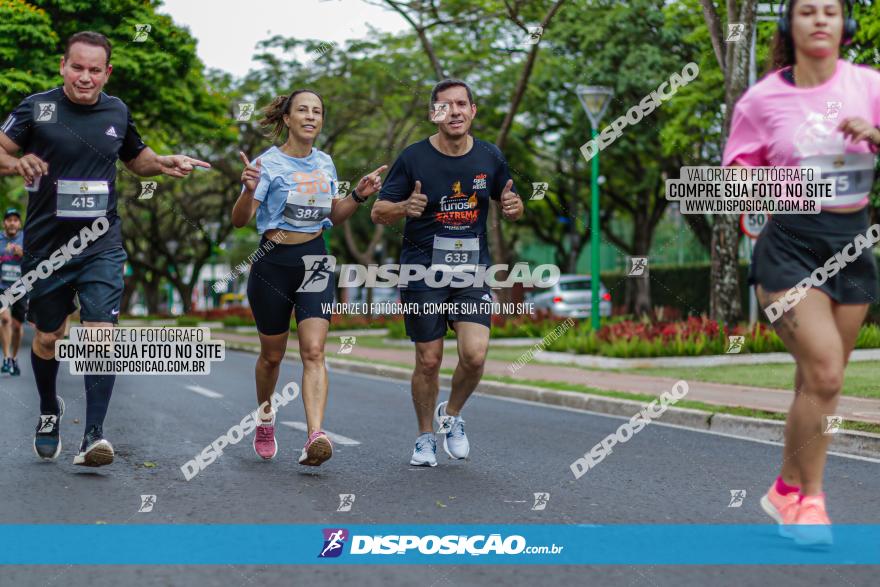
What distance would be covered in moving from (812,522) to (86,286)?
3.89 metres

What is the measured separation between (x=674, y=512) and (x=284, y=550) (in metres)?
1.94

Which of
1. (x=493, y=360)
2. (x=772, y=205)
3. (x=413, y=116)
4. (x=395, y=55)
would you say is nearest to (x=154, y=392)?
(x=493, y=360)

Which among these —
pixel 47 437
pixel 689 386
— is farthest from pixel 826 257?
pixel 689 386

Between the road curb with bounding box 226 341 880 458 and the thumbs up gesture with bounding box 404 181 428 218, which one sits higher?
the thumbs up gesture with bounding box 404 181 428 218

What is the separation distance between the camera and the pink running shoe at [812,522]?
168 inches

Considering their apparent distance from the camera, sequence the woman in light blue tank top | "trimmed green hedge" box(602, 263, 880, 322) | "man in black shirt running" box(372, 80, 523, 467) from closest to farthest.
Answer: the woman in light blue tank top
"man in black shirt running" box(372, 80, 523, 467)
"trimmed green hedge" box(602, 263, 880, 322)

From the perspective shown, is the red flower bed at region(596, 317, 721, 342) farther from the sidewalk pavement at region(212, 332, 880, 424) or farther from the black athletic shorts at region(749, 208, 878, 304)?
the black athletic shorts at region(749, 208, 878, 304)

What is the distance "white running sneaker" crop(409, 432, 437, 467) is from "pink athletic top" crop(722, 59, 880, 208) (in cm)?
307

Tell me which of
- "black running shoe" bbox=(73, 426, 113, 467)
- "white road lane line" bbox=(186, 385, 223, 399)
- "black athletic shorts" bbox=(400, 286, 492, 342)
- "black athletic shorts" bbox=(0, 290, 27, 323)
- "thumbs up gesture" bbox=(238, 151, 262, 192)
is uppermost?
"thumbs up gesture" bbox=(238, 151, 262, 192)

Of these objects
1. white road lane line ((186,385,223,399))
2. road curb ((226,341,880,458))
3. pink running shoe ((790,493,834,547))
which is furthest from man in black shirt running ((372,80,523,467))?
white road lane line ((186,385,223,399))

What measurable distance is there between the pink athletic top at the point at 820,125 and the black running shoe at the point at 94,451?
3619 mm

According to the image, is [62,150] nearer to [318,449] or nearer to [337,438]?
[318,449]

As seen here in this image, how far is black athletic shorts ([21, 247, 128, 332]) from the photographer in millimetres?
6184

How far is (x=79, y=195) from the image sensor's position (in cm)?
618
